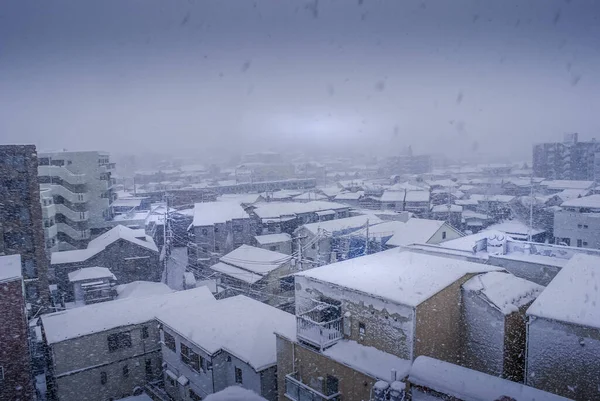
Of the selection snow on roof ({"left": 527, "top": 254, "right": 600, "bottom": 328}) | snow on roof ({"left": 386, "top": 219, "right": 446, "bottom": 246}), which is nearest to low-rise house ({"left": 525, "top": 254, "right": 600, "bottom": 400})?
snow on roof ({"left": 527, "top": 254, "right": 600, "bottom": 328})

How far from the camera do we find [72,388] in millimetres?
13195

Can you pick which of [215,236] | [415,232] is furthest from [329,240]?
[215,236]

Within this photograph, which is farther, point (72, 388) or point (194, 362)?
point (72, 388)

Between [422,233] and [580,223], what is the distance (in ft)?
37.5

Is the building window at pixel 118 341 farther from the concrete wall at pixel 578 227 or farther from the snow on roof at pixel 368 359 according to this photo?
the concrete wall at pixel 578 227

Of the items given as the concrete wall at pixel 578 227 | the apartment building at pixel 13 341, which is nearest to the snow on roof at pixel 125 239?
the apartment building at pixel 13 341

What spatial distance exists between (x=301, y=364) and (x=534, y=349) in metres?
5.08

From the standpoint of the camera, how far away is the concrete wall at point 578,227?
83.3ft

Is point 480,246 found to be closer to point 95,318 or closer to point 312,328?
point 312,328

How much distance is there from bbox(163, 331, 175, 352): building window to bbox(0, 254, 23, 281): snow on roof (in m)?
4.72

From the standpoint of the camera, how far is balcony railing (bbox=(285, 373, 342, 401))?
9.00 m

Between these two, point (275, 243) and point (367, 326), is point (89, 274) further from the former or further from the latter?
point (367, 326)

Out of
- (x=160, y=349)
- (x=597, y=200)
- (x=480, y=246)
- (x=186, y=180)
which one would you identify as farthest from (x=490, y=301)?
(x=186, y=180)

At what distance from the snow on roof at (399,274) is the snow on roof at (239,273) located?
9044 mm
